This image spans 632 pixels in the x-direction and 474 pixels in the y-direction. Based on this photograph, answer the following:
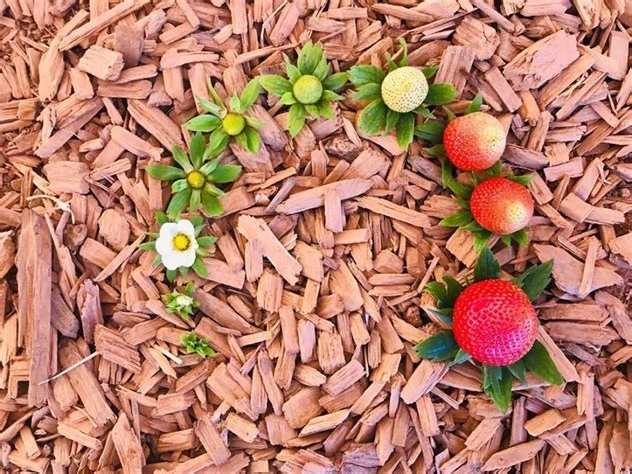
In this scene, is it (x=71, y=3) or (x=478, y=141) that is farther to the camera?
(x=71, y=3)

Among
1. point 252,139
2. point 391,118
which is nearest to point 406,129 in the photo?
point 391,118

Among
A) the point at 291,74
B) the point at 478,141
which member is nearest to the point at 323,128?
the point at 291,74

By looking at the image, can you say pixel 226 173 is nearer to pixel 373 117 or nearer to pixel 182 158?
pixel 182 158

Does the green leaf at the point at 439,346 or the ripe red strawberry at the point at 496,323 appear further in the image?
the green leaf at the point at 439,346

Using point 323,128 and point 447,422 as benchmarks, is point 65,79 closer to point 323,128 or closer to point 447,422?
point 323,128

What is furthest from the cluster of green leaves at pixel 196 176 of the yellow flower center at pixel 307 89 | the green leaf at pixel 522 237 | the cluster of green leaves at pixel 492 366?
the green leaf at pixel 522 237

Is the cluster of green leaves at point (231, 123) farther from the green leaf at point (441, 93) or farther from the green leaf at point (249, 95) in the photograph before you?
the green leaf at point (441, 93)
